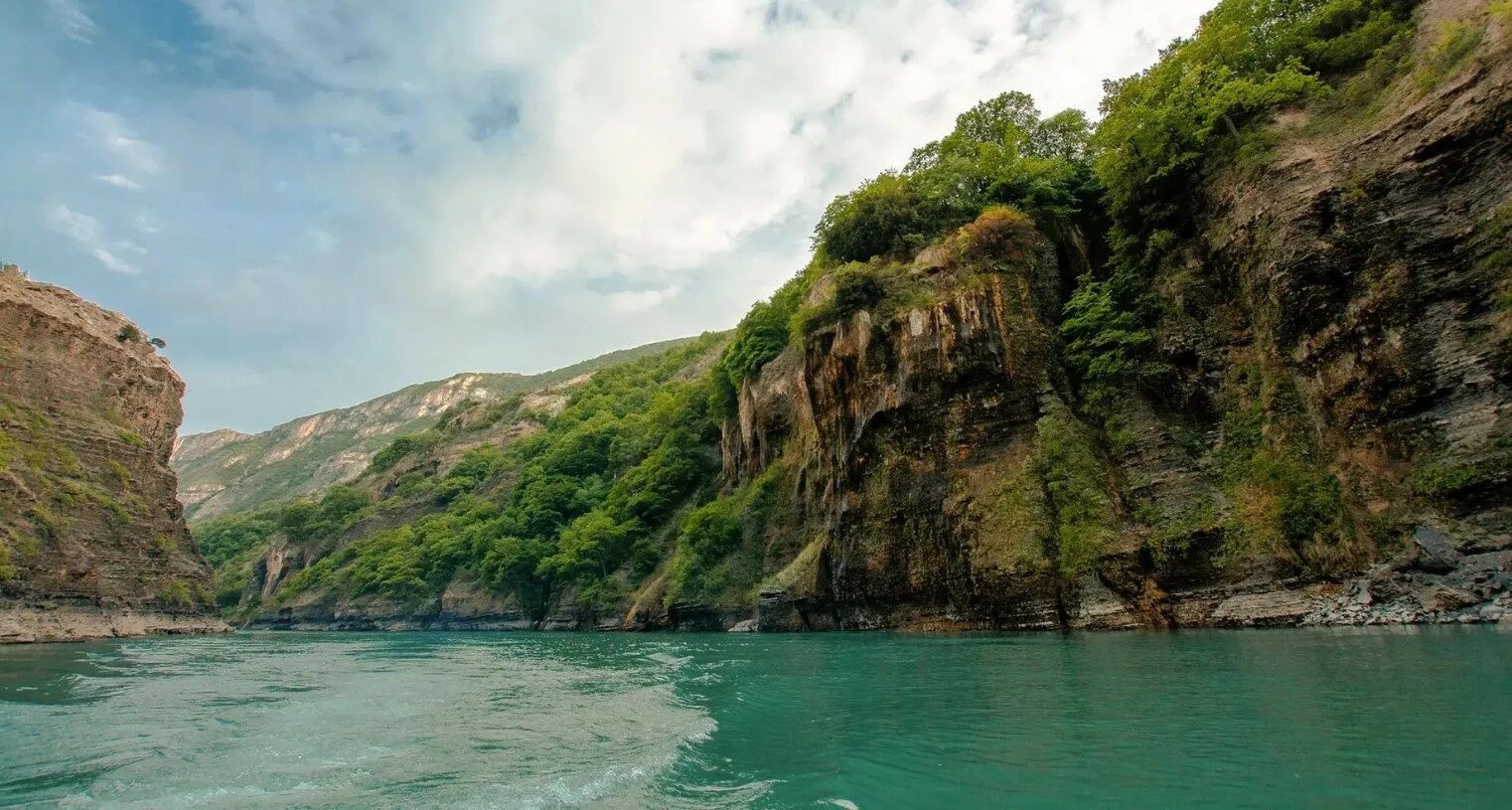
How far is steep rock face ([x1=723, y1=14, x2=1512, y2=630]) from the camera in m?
17.7

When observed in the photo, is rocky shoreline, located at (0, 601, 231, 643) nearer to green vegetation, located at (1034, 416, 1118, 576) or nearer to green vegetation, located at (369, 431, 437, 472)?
green vegetation, located at (1034, 416, 1118, 576)

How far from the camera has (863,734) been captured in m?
9.52

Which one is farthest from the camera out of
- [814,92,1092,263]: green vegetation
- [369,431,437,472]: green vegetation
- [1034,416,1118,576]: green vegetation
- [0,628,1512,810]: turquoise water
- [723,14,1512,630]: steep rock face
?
[369,431,437,472]: green vegetation

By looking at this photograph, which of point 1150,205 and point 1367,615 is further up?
point 1150,205

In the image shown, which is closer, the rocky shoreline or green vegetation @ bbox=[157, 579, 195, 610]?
the rocky shoreline

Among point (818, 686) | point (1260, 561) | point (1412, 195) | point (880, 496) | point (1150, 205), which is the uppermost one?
point (1150, 205)

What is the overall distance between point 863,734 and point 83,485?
58130 millimetres

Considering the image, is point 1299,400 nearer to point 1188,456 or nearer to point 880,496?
point 1188,456

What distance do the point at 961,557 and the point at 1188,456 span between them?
8.54m

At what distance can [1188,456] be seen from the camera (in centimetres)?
2412

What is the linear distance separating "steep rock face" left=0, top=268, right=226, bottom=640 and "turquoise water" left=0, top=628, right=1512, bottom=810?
30.7m

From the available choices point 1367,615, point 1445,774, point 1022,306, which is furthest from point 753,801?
point 1022,306

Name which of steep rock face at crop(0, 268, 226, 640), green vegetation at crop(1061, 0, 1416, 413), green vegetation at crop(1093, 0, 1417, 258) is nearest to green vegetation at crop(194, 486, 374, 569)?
steep rock face at crop(0, 268, 226, 640)

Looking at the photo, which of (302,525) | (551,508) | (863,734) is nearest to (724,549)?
(551,508)
